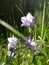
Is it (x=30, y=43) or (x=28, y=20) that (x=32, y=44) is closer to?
(x=30, y=43)

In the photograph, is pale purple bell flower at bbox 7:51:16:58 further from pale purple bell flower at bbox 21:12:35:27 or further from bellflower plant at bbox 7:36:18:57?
pale purple bell flower at bbox 21:12:35:27

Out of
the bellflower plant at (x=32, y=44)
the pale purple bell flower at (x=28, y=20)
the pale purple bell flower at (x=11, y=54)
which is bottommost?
the pale purple bell flower at (x=11, y=54)

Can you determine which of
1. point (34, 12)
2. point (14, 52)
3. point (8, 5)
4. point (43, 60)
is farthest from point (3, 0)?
point (43, 60)

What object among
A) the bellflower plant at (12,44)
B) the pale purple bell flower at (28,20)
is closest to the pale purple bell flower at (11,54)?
the bellflower plant at (12,44)

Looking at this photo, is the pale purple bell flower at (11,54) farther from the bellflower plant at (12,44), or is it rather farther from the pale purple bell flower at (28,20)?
the pale purple bell flower at (28,20)

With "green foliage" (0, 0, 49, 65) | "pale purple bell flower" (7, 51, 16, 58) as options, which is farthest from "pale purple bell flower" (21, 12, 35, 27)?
"pale purple bell flower" (7, 51, 16, 58)

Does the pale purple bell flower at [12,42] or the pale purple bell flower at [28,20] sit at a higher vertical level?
the pale purple bell flower at [28,20]

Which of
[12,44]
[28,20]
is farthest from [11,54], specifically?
[28,20]

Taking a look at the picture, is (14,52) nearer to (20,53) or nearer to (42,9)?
(20,53)
